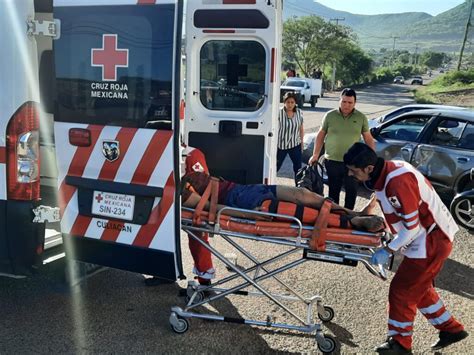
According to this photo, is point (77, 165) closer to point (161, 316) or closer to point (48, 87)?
point (48, 87)

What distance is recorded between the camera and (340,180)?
5141mm

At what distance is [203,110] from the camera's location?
16.3 feet

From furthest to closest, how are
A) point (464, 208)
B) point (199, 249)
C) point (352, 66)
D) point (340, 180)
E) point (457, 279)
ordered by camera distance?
point (352, 66)
point (464, 208)
point (340, 180)
point (457, 279)
point (199, 249)

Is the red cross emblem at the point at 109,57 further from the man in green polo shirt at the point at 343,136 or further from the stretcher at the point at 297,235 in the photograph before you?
the man in green polo shirt at the point at 343,136

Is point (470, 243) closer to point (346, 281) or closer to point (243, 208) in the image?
point (346, 281)

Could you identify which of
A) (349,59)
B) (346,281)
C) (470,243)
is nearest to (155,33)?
(346,281)

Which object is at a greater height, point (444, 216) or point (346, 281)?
point (444, 216)

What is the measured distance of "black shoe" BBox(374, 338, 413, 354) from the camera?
305 cm

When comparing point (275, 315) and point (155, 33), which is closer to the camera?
point (155, 33)

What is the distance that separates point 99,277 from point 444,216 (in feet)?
9.10

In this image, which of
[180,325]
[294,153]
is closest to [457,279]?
[294,153]

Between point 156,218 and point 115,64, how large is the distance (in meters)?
0.94

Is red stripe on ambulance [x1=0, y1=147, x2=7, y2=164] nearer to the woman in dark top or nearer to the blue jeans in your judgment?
the blue jeans

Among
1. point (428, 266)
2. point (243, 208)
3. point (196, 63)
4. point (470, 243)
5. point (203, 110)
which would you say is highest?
point (196, 63)
